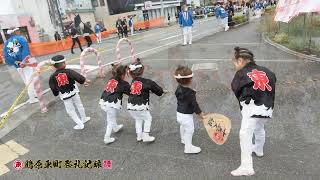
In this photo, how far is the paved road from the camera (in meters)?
4.36

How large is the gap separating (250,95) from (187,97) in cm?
102

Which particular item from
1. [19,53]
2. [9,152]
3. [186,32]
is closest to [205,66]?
[186,32]

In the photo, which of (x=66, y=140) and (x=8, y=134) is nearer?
(x=66, y=140)

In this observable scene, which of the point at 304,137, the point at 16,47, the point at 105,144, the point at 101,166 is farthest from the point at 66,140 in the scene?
the point at 304,137

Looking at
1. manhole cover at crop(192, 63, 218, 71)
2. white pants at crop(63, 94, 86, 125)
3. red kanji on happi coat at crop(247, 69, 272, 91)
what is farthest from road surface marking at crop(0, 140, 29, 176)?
manhole cover at crop(192, 63, 218, 71)

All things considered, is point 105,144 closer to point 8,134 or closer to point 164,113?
point 164,113

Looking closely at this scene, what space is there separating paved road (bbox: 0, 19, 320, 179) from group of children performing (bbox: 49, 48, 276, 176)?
0.80ft

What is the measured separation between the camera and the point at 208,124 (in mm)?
4527

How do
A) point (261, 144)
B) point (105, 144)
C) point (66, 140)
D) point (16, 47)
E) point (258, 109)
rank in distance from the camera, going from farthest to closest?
point (16, 47), point (66, 140), point (105, 144), point (261, 144), point (258, 109)

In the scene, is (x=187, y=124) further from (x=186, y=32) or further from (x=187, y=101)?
(x=186, y=32)

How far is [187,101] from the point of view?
14.9 feet

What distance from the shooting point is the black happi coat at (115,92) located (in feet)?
17.2

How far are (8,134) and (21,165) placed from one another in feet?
5.50

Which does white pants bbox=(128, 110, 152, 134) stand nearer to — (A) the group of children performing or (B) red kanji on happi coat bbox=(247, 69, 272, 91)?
(A) the group of children performing
